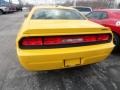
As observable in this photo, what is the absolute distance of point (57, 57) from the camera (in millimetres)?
3533

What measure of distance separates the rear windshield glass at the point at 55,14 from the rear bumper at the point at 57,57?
62.4 inches

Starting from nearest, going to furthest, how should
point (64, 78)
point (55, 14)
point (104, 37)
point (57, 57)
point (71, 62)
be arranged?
point (57, 57) → point (71, 62) → point (104, 37) → point (64, 78) → point (55, 14)

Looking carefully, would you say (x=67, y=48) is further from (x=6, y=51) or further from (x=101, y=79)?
(x=6, y=51)

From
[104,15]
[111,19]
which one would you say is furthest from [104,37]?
[104,15]

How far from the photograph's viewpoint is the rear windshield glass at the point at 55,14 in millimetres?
5098

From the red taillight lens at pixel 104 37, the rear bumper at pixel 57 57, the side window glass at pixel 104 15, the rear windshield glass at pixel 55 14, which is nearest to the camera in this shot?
the rear bumper at pixel 57 57

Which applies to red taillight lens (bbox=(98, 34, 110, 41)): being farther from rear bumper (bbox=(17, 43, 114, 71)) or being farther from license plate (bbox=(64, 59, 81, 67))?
license plate (bbox=(64, 59, 81, 67))

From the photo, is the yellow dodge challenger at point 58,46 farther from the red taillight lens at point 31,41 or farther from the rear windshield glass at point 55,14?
the rear windshield glass at point 55,14

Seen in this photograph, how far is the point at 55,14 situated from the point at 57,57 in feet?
6.32

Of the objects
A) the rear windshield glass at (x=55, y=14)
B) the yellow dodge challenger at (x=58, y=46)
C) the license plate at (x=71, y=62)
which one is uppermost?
the rear windshield glass at (x=55, y=14)

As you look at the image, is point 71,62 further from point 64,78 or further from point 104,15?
point 104,15

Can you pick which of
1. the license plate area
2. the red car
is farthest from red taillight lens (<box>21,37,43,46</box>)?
the red car

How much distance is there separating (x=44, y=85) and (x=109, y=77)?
1.40m

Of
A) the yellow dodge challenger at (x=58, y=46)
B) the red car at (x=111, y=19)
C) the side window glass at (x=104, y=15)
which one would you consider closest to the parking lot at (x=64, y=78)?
the yellow dodge challenger at (x=58, y=46)
